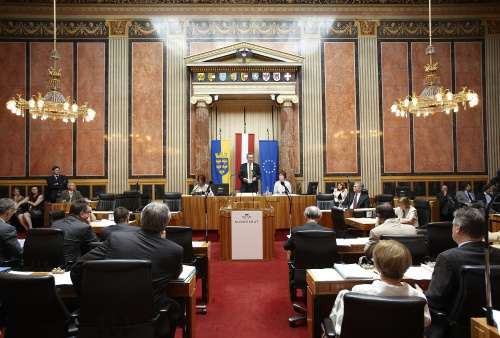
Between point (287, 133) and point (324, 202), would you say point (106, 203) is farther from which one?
point (287, 133)

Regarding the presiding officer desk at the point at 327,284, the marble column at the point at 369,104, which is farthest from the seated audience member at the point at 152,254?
the marble column at the point at 369,104

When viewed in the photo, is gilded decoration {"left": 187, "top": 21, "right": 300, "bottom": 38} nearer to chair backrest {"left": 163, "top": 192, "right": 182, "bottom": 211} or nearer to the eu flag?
the eu flag

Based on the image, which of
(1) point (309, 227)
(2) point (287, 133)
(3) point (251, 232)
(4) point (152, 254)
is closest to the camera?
(4) point (152, 254)

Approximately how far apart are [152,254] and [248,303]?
219 centimetres

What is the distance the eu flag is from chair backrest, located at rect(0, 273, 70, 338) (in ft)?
27.9

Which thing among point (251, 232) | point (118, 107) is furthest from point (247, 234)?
point (118, 107)

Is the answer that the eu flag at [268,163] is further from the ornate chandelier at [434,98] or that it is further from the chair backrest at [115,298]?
the chair backrest at [115,298]

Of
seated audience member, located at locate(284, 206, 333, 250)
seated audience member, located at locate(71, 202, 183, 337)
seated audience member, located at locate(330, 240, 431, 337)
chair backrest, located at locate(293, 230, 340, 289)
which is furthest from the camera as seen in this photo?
seated audience member, located at locate(284, 206, 333, 250)

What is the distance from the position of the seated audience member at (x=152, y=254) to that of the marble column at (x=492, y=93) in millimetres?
11396

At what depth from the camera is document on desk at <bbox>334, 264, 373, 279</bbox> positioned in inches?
96.7

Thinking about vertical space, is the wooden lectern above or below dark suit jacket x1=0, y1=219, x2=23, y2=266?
below

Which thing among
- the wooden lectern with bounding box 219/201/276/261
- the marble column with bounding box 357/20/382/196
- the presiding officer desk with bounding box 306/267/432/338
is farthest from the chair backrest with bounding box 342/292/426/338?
the marble column with bounding box 357/20/382/196

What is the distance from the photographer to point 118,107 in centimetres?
1048

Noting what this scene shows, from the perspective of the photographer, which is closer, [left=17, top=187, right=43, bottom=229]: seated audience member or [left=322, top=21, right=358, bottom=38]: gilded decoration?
[left=17, top=187, right=43, bottom=229]: seated audience member
